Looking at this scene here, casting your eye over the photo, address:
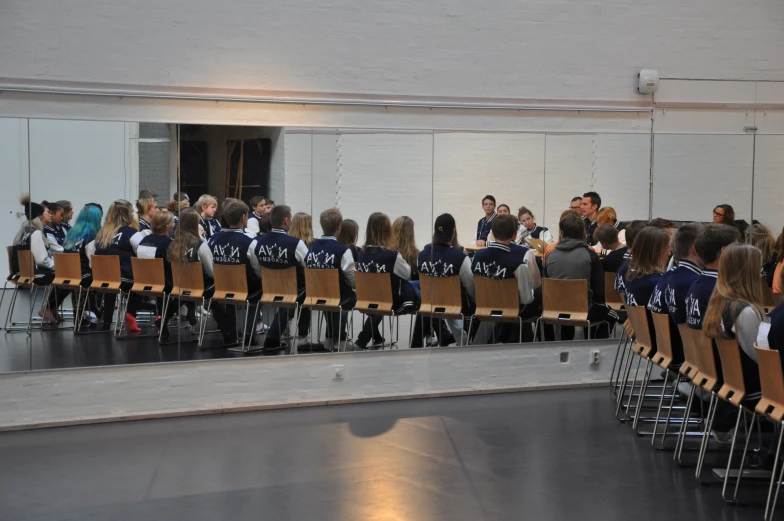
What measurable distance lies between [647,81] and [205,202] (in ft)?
13.5

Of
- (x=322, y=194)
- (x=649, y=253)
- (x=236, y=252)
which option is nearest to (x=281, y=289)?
(x=236, y=252)

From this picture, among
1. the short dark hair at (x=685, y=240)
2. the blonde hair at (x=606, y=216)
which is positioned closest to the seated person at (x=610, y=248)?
the blonde hair at (x=606, y=216)

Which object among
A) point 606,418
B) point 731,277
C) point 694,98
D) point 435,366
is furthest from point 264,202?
point 694,98

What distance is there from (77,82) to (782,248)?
19.2 feet

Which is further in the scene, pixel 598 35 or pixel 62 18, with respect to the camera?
pixel 598 35

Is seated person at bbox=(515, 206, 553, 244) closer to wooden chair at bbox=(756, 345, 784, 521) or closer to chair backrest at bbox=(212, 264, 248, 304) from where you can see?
chair backrest at bbox=(212, 264, 248, 304)

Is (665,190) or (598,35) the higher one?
(598,35)

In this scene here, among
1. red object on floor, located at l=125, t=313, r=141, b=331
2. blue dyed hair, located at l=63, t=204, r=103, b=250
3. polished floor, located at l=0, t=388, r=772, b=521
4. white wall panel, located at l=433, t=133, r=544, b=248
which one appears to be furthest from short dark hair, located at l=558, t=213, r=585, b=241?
blue dyed hair, located at l=63, t=204, r=103, b=250

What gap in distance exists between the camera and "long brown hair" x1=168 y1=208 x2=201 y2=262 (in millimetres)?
7016

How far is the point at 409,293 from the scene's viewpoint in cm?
762

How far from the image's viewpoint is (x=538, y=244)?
25.9ft

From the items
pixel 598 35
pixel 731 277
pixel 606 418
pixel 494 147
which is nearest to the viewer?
pixel 731 277

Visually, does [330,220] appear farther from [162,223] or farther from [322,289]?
[162,223]

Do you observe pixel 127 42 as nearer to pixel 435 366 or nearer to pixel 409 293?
pixel 409 293
